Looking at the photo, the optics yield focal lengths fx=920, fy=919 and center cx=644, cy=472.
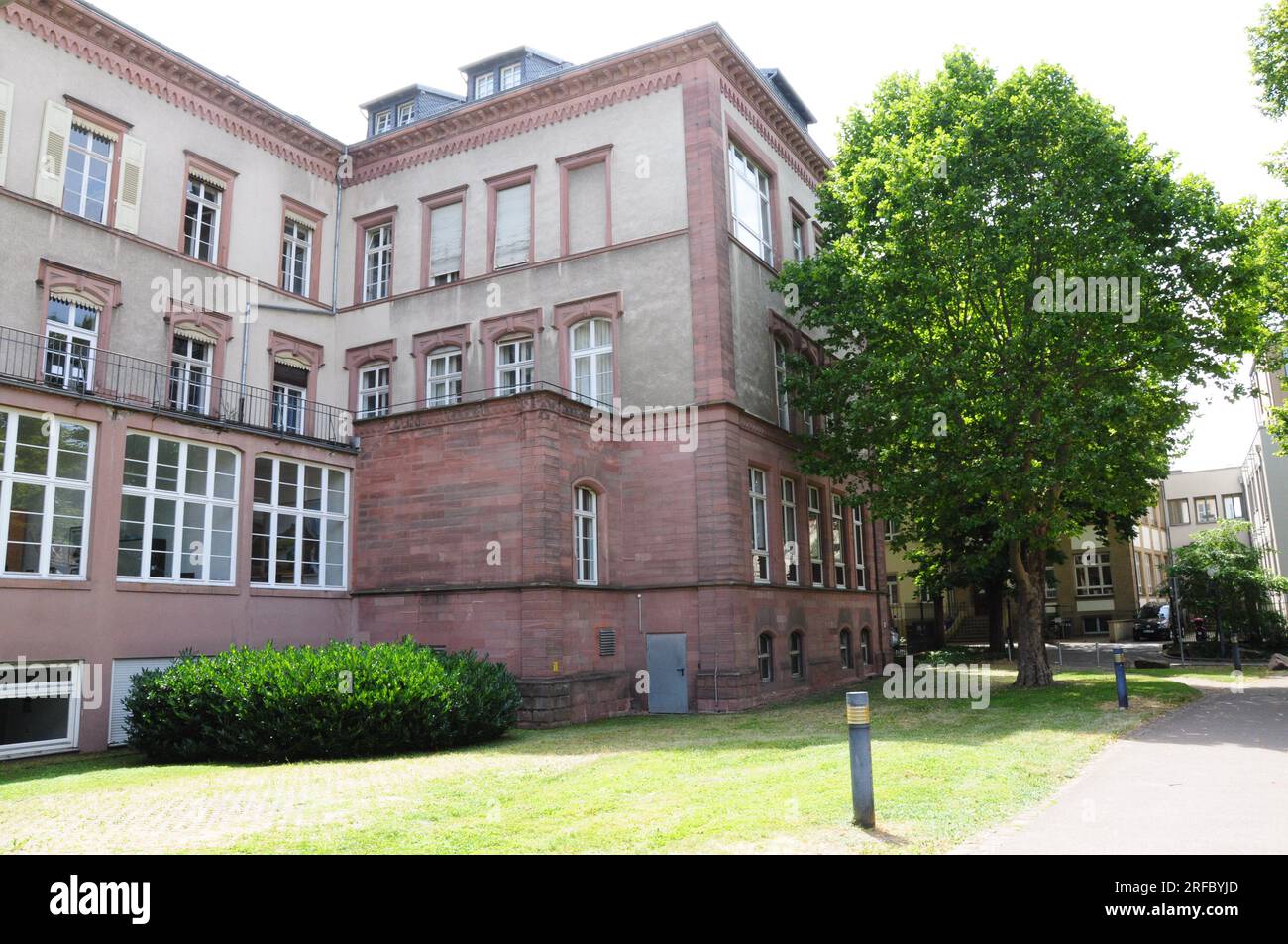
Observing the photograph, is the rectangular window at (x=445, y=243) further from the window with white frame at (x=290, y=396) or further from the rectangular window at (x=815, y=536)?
the rectangular window at (x=815, y=536)

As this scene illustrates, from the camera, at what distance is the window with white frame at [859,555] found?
29.0 metres

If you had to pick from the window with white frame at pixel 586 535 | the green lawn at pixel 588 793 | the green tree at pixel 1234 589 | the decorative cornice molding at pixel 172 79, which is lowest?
the green lawn at pixel 588 793

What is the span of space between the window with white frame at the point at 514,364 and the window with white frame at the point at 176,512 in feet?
23.1

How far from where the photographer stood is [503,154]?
24.9 metres

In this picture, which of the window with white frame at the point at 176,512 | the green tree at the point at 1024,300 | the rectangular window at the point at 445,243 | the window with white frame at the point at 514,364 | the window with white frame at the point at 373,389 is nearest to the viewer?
the window with white frame at the point at 176,512

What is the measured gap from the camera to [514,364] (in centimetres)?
2412

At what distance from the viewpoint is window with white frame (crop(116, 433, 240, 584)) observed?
1756cm

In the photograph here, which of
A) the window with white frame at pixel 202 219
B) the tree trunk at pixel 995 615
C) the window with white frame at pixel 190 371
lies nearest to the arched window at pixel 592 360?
the window with white frame at pixel 190 371

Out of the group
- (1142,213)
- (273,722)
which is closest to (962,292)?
(1142,213)

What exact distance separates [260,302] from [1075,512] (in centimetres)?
2246

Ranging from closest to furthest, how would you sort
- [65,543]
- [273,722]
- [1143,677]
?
[273,722] → [65,543] → [1143,677]

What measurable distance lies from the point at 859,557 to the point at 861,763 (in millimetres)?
22574

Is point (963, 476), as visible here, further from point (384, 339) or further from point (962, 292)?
point (384, 339)

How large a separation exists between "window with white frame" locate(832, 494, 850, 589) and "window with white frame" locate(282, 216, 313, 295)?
16823mm
